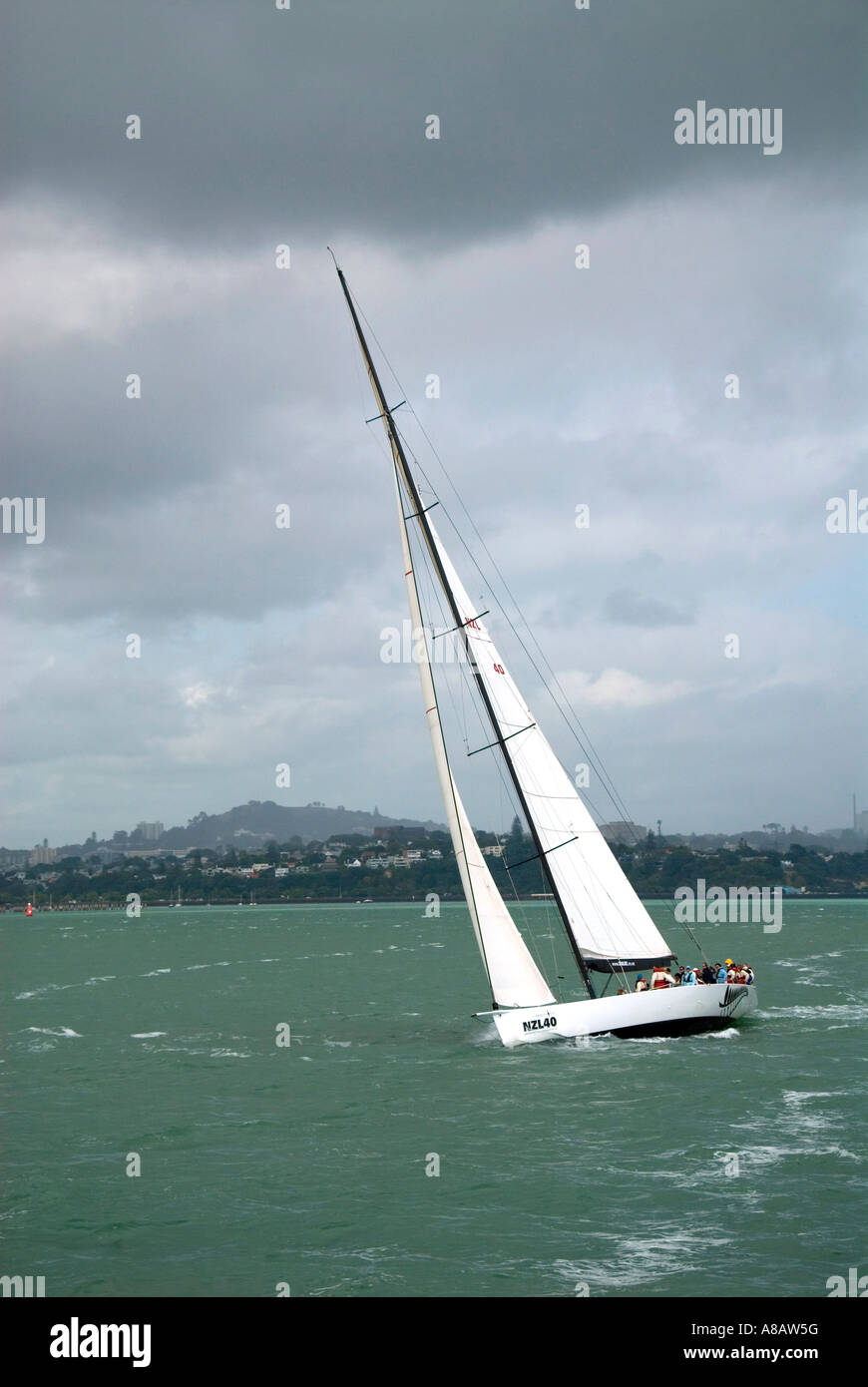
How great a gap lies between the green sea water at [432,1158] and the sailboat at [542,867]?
3.78 feet

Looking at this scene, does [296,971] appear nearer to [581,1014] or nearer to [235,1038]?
[235,1038]

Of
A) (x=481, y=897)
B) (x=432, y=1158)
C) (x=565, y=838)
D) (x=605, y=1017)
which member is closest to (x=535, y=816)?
(x=565, y=838)

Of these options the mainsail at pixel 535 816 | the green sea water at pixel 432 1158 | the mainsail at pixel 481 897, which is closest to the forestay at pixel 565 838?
the mainsail at pixel 535 816

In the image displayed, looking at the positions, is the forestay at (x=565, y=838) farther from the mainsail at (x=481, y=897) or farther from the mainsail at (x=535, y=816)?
the mainsail at (x=481, y=897)

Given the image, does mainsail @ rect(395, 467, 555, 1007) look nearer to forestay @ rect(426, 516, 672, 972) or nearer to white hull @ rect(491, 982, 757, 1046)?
white hull @ rect(491, 982, 757, 1046)

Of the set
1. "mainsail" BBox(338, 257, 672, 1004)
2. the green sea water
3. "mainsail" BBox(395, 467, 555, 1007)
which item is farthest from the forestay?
the green sea water

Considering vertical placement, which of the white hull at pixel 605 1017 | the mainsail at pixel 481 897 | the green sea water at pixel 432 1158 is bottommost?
the green sea water at pixel 432 1158

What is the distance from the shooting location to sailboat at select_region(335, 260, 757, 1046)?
106 feet

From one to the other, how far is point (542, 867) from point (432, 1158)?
36.9ft

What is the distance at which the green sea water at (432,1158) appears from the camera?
1769cm

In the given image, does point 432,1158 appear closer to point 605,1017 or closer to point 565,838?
point 605,1017

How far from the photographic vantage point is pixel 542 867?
3316cm
